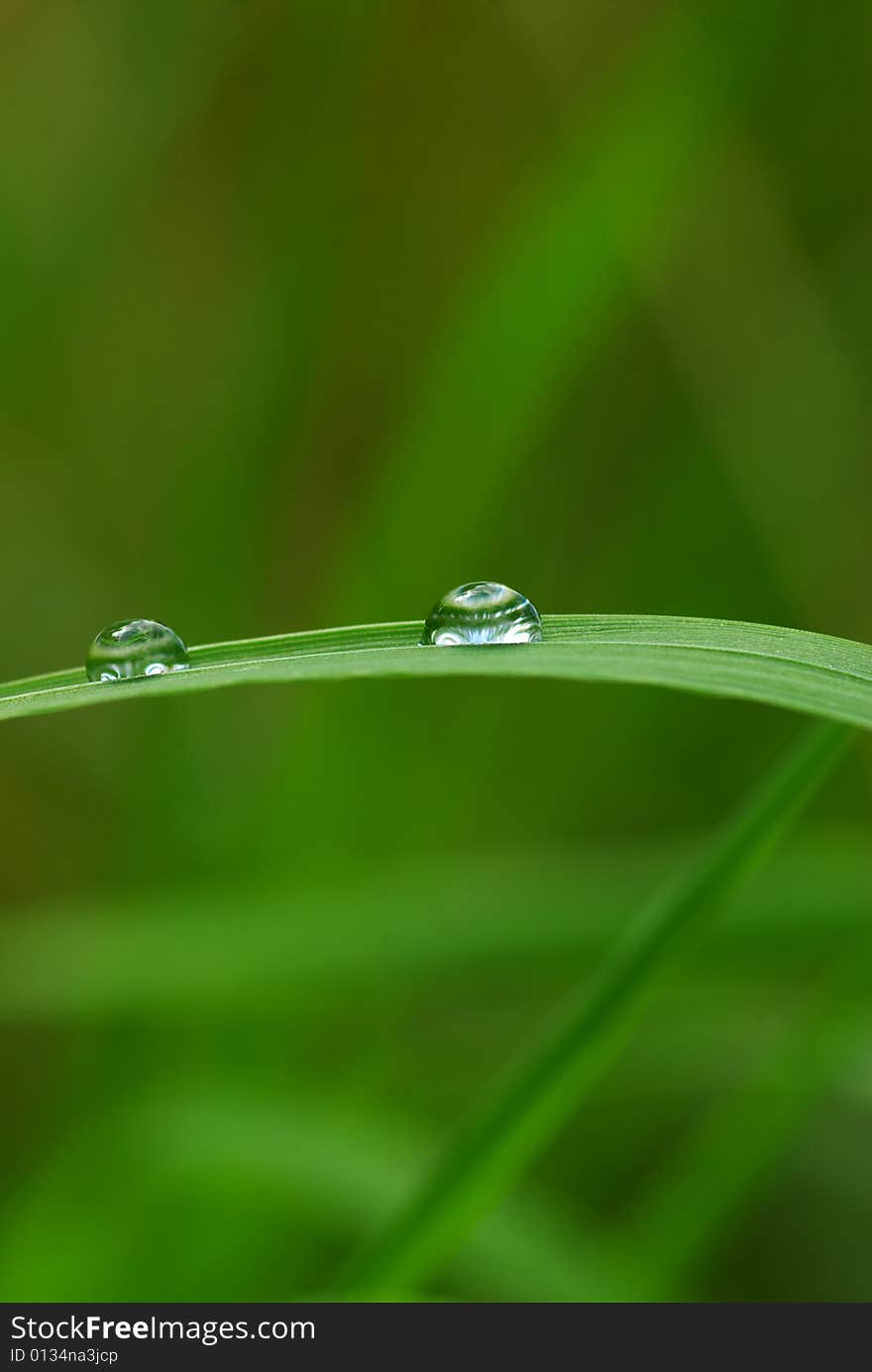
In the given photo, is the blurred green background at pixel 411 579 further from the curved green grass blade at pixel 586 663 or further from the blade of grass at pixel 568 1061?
the curved green grass blade at pixel 586 663

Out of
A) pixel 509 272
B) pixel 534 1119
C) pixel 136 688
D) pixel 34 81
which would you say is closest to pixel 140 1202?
pixel 534 1119

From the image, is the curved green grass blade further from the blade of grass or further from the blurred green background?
the blurred green background

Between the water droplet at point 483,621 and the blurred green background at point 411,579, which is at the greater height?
the blurred green background at point 411,579

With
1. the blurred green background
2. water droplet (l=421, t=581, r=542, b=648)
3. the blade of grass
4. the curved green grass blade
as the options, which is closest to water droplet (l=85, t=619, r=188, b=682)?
the curved green grass blade

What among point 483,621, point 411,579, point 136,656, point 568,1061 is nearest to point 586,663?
point 483,621

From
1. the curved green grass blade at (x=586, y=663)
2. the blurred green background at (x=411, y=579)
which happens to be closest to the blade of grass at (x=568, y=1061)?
the curved green grass blade at (x=586, y=663)

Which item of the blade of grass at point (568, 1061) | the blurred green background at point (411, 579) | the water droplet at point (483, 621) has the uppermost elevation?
the blurred green background at point (411, 579)

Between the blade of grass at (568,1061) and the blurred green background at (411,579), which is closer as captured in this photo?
the blade of grass at (568,1061)
